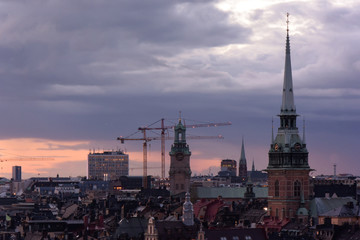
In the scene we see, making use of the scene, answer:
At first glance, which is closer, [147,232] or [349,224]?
[147,232]

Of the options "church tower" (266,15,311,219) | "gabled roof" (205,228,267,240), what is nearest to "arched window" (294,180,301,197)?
→ "church tower" (266,15,311,219)

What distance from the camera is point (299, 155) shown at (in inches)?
7761

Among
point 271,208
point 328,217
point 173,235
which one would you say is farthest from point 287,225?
point 173,235

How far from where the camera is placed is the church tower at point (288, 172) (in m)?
197

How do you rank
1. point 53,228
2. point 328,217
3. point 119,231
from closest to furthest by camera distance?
1. point 119,231
2. point 328,217
3. point 53,228

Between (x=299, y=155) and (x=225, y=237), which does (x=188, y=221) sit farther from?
(x=299, y=155)

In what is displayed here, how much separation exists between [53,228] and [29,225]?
7.50 m

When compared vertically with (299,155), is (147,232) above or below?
below

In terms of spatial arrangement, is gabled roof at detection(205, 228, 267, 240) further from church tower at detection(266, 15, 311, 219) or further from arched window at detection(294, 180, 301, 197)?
arched window at detection(294, 180, 301, 197)

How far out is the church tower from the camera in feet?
646

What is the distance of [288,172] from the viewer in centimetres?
19650

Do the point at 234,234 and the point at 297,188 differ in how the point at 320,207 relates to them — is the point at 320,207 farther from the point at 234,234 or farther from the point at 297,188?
the point at 234,234

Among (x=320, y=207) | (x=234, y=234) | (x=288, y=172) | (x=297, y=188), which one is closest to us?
(x=234, y=234)

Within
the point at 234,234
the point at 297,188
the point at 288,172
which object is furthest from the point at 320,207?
the point at 234,234
